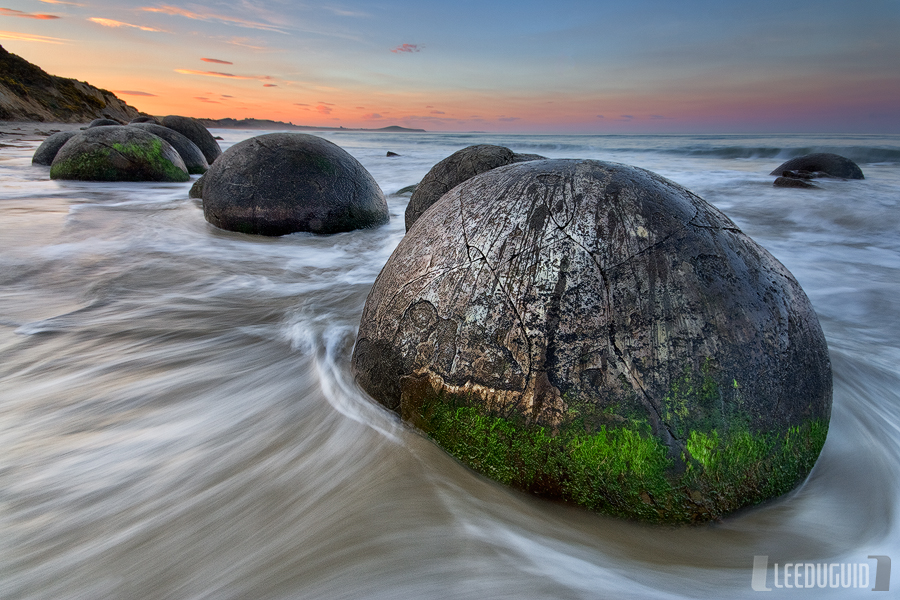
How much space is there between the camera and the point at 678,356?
1.67 m

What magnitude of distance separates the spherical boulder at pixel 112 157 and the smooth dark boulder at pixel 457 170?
654 cm

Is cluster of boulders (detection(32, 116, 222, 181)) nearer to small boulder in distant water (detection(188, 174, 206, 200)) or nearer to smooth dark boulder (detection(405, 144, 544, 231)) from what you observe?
small boulder in distant water (detection(188, 174, 206, 200))

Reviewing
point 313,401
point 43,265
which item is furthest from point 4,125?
point 313,401

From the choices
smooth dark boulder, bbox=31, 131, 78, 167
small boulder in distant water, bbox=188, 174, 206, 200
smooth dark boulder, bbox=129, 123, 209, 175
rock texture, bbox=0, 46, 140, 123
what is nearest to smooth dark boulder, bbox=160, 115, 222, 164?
smooth dark boulder, bbox=129, 123, 209, 175

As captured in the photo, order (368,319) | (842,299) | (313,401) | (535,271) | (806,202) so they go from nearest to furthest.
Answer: (535,271)
(368,319)
(313,401)
(842,299)
(806,202)

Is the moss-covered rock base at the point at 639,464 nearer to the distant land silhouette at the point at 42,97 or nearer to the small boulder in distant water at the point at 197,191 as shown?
the small boulder in distant water at the point at 197,191

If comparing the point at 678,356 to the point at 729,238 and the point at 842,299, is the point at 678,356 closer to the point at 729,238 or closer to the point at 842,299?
the point at 729,238

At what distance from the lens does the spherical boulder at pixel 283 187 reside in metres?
5.60

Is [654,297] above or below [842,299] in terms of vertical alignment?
above

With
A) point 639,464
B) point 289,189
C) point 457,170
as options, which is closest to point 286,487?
point 639,464

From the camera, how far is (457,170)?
535 centimetres

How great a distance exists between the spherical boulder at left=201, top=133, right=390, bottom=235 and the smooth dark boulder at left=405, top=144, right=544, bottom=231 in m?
0.91

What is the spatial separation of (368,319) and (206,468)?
2.79 feet

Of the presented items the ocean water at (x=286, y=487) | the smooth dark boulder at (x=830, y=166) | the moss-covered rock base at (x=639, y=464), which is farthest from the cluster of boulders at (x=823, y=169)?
the moss-covered rock base at (x=639, y=464)
